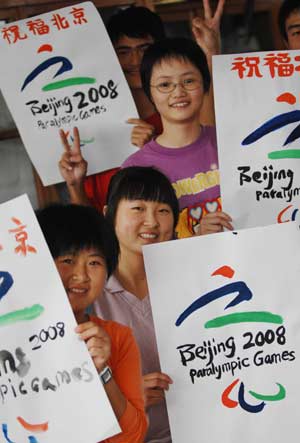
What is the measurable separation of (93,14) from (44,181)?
0.31 metres

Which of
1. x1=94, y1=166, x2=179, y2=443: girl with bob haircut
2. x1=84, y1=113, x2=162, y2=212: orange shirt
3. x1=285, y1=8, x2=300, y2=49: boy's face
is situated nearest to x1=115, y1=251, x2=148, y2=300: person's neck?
x1=94, y1=166, x2=179, y2=443: girl with bob haircut

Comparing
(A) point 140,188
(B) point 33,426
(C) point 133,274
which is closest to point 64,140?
(A) point 140,188

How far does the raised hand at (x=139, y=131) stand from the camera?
4.58ft

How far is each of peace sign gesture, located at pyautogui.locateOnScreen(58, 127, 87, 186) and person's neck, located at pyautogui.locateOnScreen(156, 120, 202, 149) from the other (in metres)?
0.15

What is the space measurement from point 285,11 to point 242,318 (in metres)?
0.62

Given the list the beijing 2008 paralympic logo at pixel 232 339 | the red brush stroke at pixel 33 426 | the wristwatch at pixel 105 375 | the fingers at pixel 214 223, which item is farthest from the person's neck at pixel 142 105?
the red brush stroke at pixel 33 426

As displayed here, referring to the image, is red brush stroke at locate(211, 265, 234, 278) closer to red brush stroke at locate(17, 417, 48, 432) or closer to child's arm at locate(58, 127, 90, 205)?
child's arm at locate(58, 127, 90, 205)

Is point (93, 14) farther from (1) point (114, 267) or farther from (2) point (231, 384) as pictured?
(2) point (231, 384)

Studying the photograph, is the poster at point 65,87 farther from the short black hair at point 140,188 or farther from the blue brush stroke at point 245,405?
the blue brush stroke at point 245,405

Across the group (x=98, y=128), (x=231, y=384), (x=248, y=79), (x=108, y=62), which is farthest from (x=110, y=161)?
(x=231, y=384)

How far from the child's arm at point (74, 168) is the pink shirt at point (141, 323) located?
0.52ft

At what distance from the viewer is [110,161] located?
1394 millimetres

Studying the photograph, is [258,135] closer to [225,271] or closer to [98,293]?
[225,271]

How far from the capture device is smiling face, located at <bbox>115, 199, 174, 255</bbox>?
52.7 inches
